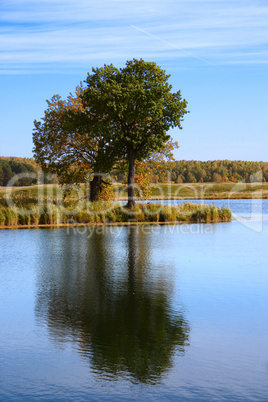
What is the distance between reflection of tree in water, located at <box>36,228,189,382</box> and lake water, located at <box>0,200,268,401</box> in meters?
0.02

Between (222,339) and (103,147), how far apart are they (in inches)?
1181

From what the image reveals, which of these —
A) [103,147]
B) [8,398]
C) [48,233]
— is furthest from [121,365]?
[103,147]

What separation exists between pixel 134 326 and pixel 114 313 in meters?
0.94

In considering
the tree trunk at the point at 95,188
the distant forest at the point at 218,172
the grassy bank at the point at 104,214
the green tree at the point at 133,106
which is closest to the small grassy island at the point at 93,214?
the grassy bank at the point at 104,214

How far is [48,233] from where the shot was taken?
22750 millimetres

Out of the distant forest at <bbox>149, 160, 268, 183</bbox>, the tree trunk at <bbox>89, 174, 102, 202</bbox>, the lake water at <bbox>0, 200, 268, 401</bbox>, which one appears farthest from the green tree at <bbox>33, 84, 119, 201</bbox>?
the distant forest at <bbox>149, 160, 268, 183</bbox>

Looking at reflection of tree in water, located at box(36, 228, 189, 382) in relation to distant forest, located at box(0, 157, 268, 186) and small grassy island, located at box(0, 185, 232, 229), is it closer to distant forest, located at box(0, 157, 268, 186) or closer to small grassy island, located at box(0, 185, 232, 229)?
small grassy island, located at box(0, 185, 232, 229)

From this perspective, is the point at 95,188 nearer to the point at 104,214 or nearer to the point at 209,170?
the point at 104,214

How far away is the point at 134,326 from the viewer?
7875 millimetres

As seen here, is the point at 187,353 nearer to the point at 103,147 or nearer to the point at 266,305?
the point at 266,305

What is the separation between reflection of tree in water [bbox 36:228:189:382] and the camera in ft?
21.2

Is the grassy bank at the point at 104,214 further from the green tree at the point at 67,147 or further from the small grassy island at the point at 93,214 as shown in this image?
the green tree at the point at 67,147

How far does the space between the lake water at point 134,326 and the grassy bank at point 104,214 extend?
1084 centimetres

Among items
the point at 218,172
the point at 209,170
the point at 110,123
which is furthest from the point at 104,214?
the point at 209,170
